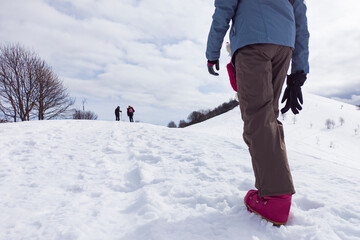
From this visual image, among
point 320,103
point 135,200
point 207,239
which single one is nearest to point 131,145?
point 135,200

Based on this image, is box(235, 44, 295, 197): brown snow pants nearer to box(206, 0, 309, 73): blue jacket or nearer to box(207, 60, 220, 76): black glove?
box(206, 0, 309, 73): blue jacket

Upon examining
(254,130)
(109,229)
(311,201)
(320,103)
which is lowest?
(109,229)

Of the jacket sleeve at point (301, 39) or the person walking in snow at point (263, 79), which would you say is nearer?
the person walking in snow at point (263, 79)

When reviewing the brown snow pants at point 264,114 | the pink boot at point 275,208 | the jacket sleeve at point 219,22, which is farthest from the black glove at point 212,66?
the pink boot at point 275,208

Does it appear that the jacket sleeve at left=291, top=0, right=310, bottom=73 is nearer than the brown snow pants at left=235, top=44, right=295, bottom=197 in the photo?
No

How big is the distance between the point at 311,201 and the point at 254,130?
833 mm

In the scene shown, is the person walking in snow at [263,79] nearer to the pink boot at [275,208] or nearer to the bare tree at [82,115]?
the pink boot at [275,208]

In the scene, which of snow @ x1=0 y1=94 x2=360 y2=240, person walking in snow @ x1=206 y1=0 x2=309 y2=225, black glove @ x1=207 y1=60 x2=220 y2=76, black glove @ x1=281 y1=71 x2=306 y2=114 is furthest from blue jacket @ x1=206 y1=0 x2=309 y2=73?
snow @ x1=0 y1=94 x2=360 y2=240

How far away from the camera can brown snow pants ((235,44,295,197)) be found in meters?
1.22

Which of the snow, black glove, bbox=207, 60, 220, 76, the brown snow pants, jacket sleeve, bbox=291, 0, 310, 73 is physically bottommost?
the snow

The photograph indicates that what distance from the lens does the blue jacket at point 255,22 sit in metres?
1.31

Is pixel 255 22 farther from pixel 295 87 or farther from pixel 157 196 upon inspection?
pixel 157 196

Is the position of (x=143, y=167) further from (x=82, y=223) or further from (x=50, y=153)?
(x=50, y=153)

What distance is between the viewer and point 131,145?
4.04 m
